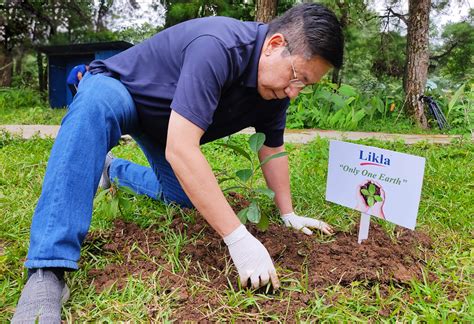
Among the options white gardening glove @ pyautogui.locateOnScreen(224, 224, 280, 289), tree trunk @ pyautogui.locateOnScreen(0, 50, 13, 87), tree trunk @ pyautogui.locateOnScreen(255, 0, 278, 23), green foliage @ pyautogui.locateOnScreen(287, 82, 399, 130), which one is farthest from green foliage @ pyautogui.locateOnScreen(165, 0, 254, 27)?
white gardening glove @ pyautogui.locateOnScreen(224, 224, 280, 289)

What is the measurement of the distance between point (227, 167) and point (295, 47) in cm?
160

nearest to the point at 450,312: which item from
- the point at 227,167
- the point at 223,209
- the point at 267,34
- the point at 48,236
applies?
the point at 223,209

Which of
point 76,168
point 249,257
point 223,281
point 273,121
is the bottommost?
point 223,281

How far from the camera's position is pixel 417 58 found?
5.29 meters

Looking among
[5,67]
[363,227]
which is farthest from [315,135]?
[5,67]

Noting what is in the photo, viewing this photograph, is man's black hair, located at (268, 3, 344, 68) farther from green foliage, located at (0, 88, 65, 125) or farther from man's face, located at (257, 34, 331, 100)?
green foliage, located at (0, 88, 65, 125)

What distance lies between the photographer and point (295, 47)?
1291 millimetres

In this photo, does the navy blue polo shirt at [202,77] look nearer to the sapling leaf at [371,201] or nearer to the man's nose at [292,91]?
the man's nose at [292,91]

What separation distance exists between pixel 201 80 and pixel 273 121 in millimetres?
565

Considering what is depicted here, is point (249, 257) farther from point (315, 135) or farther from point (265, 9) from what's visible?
point (265, 9)

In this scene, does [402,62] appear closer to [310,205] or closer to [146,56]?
[310,205]

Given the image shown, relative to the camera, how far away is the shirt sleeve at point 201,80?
1.22 meters

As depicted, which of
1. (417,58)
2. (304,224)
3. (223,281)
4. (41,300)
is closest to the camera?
(41,300)

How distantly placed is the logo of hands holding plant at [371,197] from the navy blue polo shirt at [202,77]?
0.44 metres
